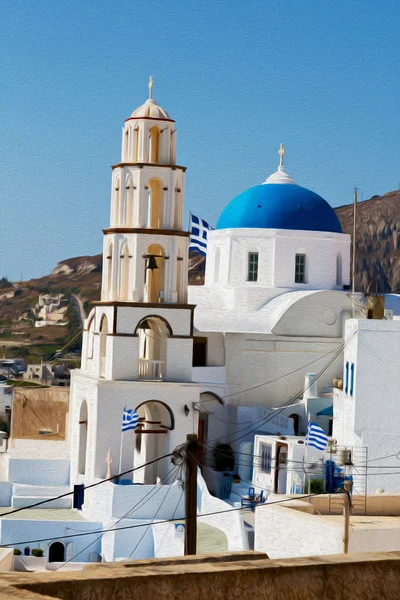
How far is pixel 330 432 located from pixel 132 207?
819 centimetres

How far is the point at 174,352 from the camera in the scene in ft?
102

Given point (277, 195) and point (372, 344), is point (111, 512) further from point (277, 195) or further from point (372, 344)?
point (277, 195)

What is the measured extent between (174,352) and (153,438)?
7.88 ft

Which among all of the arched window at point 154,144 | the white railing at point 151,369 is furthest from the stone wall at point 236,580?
the arched window at point 154,144

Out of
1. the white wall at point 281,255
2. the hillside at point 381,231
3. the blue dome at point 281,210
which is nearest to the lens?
the white wall at point 281,255

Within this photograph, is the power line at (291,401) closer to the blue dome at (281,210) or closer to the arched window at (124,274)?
the blue dome at (281,210)

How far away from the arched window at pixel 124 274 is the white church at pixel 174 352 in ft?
0.10

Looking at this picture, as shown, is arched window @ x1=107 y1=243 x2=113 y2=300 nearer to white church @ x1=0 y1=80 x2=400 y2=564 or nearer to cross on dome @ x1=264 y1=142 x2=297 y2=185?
white church @ x1=0 y1=80 x2=400 y2=564

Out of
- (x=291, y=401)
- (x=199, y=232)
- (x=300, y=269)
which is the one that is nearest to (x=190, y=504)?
(x=291, y=401)

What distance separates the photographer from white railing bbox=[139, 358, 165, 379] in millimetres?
31047

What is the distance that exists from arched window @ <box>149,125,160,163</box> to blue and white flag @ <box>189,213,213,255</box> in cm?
598

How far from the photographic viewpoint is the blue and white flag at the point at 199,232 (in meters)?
37.7

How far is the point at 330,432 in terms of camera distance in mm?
32594

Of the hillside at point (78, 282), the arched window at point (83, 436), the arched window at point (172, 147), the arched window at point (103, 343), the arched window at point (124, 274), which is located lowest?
the arched window at point (83, 436)
